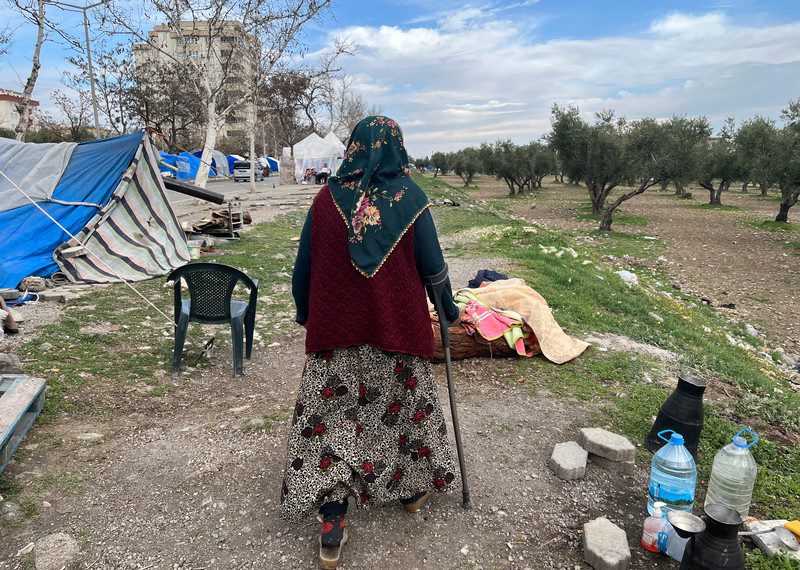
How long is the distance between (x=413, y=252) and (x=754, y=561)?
7.32ft

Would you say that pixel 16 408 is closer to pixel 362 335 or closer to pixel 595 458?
pixel 362 335

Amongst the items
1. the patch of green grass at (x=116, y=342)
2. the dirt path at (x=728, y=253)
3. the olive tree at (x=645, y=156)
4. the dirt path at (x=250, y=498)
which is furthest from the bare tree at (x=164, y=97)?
the dirt path at (x=250, y=498)

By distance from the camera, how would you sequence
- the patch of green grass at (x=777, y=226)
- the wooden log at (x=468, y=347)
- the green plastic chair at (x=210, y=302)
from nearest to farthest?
1. the green plastic chair at (x=210, y=302)
2. the wooden log at (x=468, y=347)
3. the patch of green grass at (x=777, y=226)

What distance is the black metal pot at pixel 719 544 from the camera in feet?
6.91

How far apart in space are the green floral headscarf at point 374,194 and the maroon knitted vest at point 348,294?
5 centimetres

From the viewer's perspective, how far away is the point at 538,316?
17.2 feet

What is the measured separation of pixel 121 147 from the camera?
852cm

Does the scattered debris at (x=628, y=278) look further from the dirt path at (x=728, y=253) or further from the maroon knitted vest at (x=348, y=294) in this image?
the maroon knitted vest at (x=348, y=294)

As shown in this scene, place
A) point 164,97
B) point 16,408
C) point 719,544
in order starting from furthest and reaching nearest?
1. point 164,97
2. point 16,408
3. point 719,544

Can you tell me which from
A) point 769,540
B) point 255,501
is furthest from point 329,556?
point 769,540

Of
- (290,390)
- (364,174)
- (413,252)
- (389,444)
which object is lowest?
(290,390)

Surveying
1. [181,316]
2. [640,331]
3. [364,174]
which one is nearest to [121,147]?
[181,316]

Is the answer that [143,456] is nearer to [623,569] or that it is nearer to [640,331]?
[623,569]

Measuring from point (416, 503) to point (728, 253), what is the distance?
15.9m
